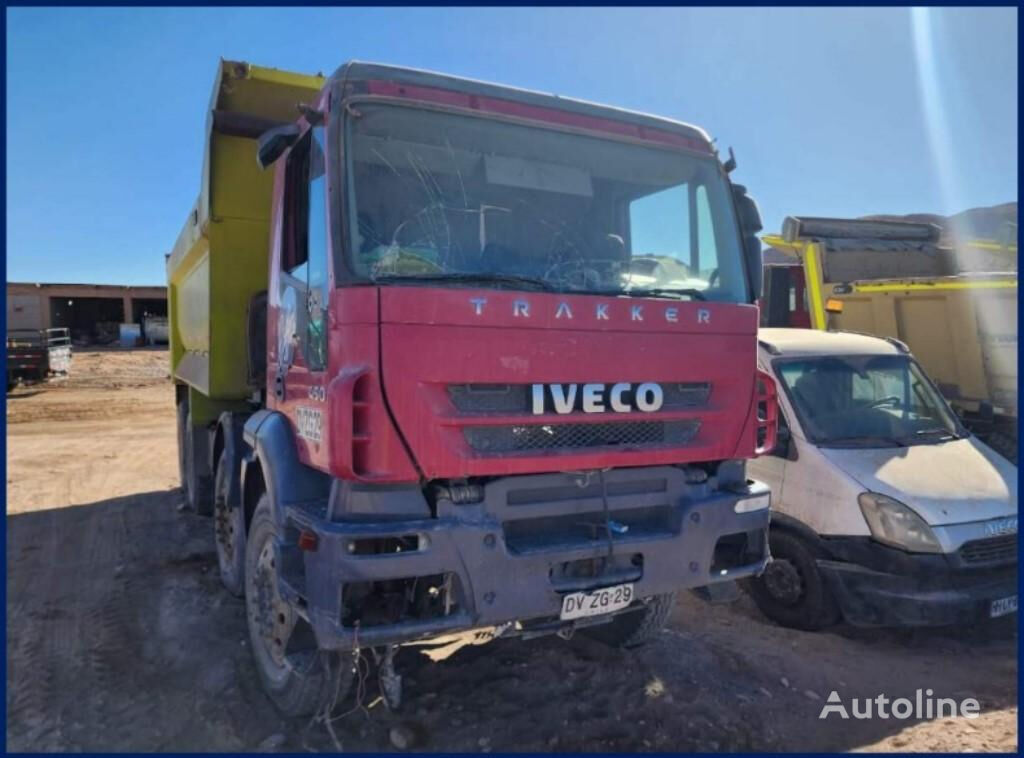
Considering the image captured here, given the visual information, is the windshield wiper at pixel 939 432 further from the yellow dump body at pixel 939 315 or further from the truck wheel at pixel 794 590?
the yellow dump body at pixel 939 315

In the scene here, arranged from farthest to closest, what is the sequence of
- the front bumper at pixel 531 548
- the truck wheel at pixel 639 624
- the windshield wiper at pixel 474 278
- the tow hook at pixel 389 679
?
the truck wheel at pixel 639 624 → the tow hook at pixel 389 679 → the windshield wiper at pixel 474 278 → the front bumper at pixel 531 548

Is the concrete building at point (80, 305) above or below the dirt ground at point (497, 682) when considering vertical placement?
above

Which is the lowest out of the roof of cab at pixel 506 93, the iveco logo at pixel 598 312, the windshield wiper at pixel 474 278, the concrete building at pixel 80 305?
the iveco logo at pixel 598 312

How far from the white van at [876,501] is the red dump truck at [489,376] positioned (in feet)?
3.91

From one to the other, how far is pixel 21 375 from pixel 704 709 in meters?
23.6

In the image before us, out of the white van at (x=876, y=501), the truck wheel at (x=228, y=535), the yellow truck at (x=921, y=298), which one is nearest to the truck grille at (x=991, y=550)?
the white van at (x=876, y=501)

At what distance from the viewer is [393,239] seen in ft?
10.1

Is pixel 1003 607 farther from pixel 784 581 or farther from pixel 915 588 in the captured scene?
pixel 784 581

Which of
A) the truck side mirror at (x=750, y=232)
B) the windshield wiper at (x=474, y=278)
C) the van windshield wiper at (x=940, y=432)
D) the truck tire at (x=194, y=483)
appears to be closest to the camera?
the windshield wiper at (x=474, y=278)

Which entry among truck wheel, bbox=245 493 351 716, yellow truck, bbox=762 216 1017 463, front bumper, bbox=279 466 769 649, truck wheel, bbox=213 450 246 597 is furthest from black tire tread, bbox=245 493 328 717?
yellow truck, bbox=762 216 1017 463

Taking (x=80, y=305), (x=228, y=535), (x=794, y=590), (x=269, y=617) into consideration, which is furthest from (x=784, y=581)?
(x=80, y=305)

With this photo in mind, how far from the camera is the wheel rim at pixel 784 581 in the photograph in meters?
4.76

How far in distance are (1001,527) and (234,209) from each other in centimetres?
530

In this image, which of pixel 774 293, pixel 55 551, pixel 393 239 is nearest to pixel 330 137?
pixel 393 239
